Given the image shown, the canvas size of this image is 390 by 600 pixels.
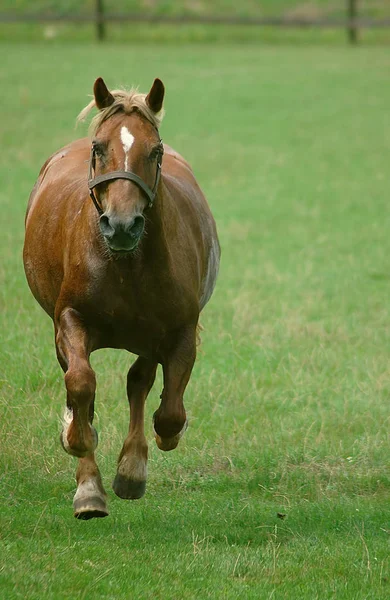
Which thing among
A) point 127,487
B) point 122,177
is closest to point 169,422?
point 127,487

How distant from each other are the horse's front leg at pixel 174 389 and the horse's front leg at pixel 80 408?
370 mm

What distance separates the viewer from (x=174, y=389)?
18.2ft

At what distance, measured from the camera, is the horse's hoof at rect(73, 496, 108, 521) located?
5.29 metres

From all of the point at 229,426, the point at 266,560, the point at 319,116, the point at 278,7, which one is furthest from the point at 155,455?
the point at 278,7

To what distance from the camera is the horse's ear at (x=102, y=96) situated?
5.24 m

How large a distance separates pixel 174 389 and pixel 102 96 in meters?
1.52

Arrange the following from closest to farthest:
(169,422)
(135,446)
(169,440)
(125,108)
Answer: (125,108) → (169,422) → (169,440) → (135,446)

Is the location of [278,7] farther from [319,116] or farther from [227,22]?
[319,116]

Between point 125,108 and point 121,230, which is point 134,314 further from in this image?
→ point 125,108

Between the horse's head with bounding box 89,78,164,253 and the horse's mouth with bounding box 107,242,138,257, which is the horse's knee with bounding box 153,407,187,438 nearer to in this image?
the horse's mouth with bounding box 107,242,138,257

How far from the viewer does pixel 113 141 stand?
5.04 meters

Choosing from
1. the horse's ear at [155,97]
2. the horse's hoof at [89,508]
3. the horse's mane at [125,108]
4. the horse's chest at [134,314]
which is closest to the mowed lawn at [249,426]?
the horse's hoof at [89,508]

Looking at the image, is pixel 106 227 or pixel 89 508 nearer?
pixel 106 227

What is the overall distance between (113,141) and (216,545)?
2129 mm
